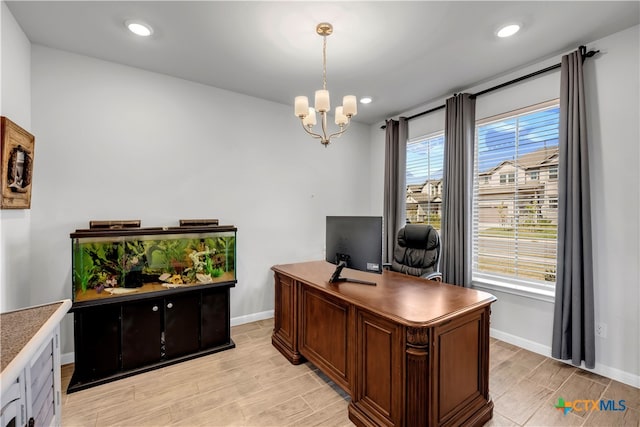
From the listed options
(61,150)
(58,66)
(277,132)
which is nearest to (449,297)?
(277,132)

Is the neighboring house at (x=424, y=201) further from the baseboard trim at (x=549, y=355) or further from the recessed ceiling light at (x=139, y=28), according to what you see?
the recessed ceiling light at (x=139, y=28)

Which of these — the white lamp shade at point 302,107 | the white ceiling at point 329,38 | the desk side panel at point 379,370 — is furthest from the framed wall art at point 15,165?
the desk side panel at point 379,370

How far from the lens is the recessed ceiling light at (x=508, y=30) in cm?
226

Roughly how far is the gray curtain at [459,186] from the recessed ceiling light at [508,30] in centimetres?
96

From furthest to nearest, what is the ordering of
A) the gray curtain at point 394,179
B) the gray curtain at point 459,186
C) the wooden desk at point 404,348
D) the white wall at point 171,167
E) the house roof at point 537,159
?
the gray curtain at point 394,179 < the gray curtain at point 459,186 < the house roof at point 537,159 < the white wall at point 171,167 < the wooden desk at point 404,348

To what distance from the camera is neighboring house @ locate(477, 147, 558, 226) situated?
9.12ft

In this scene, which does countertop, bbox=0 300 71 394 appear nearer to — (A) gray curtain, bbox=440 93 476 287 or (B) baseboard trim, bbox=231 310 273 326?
(B) baseboard trim, bbox=231 310 273 326

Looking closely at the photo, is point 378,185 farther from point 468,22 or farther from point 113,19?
point 113,19

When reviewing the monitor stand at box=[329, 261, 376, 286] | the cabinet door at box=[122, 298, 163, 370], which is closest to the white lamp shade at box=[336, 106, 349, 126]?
the monitor stand at box=[329, 261, 376, 286]

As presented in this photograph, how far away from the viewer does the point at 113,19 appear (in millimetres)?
2189

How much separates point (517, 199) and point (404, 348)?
2339 millimetres

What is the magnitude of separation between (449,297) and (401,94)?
2634 millimetres

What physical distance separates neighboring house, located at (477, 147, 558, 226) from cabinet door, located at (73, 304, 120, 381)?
150 inches

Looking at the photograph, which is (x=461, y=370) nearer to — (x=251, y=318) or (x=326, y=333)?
(x=326, y=333)
